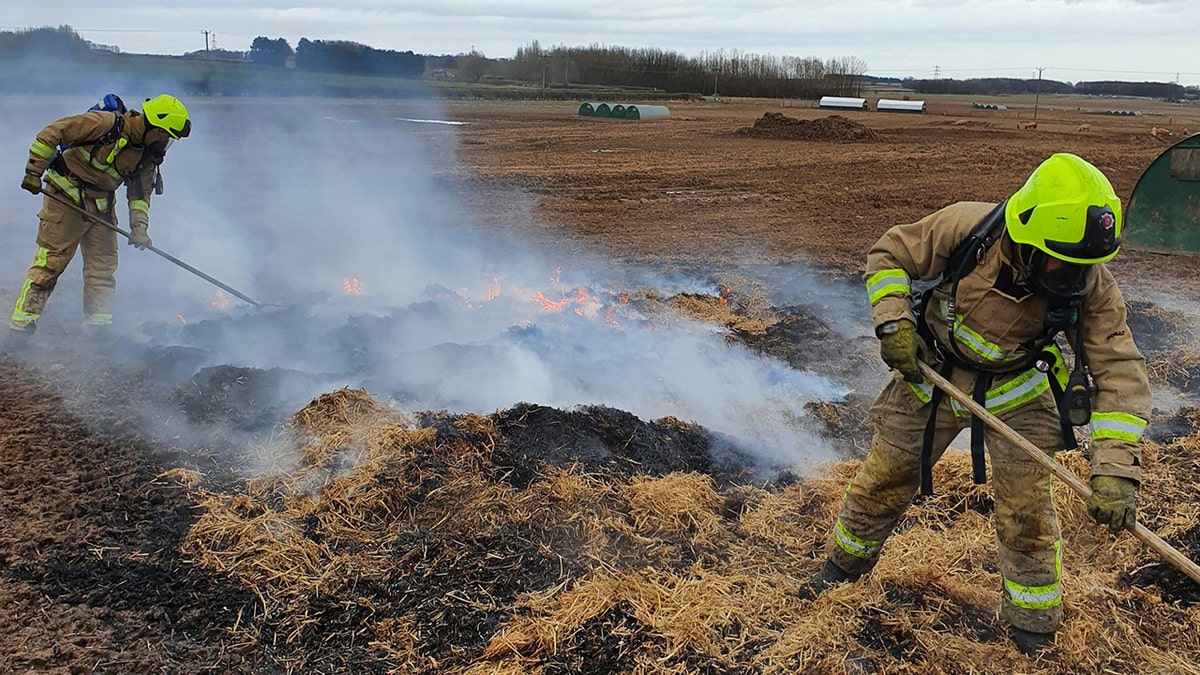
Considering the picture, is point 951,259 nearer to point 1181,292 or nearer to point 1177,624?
point 1177,624

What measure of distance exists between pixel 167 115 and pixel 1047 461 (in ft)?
20.7

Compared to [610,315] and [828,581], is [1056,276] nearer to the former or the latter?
[828,581]

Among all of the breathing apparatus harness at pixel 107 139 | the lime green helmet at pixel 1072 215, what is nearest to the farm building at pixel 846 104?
the breathing apparatus harness at pixel 107 139

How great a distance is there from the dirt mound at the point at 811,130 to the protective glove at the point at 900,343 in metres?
23.4

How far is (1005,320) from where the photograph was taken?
10.0 ft

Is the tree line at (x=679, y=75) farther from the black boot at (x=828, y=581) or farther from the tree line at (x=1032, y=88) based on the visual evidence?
the black boot at (x=828, y=581)

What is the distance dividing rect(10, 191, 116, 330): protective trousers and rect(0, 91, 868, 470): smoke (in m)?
0.44

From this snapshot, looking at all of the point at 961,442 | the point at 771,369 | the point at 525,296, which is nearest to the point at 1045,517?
the point at 961,442

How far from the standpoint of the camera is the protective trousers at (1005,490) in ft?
10.2

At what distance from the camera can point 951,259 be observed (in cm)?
314

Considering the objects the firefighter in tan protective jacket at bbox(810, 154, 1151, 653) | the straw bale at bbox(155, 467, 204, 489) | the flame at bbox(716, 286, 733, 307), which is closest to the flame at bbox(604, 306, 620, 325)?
the flame at bbox(716, 286, 733, 307)

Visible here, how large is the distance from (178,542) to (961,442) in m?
4.62

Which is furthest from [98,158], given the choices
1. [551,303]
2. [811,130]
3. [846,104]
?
[846,104]

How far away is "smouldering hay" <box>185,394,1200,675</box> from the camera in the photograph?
3244 mm
